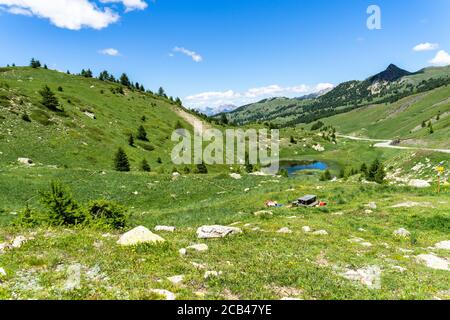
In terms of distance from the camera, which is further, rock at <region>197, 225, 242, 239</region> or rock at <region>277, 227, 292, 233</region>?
rock at <region>277, 227, 292, 233</region>

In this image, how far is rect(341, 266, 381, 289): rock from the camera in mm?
12148

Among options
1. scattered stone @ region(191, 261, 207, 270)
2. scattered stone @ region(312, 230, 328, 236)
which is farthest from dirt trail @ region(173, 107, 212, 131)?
scattered stone @ region(191, 261, 207, 270)

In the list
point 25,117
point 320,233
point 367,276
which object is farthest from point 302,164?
point 367,276

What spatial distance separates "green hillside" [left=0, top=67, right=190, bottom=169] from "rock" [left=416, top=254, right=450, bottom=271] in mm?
52904

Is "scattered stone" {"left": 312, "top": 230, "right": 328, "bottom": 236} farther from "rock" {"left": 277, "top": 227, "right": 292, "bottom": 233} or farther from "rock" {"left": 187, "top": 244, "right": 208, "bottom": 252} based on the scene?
"rock" {"left": 187, "top": 244, "right": 208, "bottom": 252}

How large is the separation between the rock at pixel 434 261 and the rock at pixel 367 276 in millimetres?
3382

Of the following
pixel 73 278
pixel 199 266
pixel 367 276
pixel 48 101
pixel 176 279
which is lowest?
pixel 367 276

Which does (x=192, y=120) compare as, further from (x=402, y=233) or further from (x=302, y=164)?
(x=402, y=233)

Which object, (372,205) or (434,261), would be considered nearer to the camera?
(434,261)

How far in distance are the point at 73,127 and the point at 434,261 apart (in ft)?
282

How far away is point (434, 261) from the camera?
51.6 feet

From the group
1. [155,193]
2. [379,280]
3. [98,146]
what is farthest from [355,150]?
[379,280]

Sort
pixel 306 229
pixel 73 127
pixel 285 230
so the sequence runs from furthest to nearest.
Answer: pixel 73 127, pixel 306 229, pixel 285 230
